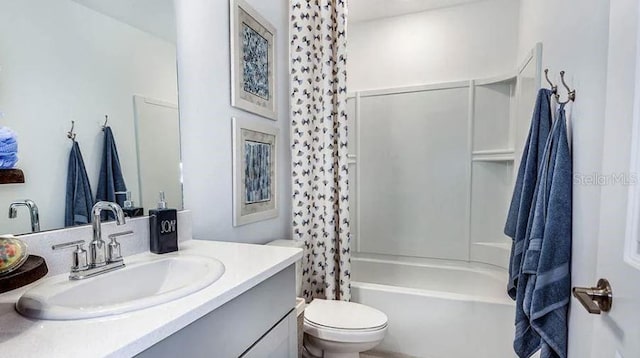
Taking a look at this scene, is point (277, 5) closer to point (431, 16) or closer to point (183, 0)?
point (183, 0)

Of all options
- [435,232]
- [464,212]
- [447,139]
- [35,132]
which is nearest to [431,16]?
[447,139]

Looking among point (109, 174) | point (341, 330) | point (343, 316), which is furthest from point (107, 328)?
point (343, 316)

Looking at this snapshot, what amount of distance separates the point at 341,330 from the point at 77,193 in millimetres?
1248

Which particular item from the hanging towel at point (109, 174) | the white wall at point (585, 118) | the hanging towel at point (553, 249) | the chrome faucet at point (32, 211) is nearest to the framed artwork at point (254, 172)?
the hanging towel at point (109, 174)

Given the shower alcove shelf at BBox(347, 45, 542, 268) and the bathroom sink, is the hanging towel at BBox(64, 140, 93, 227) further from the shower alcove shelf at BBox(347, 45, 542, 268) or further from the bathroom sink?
the shower alcove shelf at BBox(347, 45, 542, 268)

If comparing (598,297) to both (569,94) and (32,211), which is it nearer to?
(569,94)

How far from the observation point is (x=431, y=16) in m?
2.75

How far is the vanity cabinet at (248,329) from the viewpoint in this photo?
643 mm

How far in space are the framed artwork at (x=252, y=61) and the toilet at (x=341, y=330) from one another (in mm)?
1163

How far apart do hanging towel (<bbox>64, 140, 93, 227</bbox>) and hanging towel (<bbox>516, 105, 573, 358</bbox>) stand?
1578 millimetres

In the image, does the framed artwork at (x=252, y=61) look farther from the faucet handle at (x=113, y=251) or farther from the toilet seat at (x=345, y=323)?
the toilet seat at (x=345, y=323)

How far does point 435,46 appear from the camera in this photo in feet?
9.05

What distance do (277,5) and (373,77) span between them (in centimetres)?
130

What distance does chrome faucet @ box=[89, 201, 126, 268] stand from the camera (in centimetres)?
86
